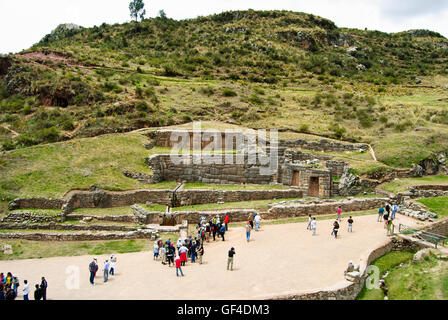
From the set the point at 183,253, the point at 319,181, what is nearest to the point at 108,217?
the point at 183,253

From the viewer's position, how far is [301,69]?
6569 cm

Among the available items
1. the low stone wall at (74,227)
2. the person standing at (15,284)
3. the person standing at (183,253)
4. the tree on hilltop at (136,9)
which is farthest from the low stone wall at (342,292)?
the tree on hilltop at (136,9)

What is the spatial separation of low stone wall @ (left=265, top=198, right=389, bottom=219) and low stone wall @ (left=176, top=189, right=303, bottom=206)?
288cm

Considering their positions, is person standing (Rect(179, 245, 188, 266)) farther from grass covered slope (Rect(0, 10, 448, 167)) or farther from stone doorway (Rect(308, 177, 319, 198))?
grass covered slope (Rect(0, 10, 448, 167))

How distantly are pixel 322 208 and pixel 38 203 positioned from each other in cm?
1661

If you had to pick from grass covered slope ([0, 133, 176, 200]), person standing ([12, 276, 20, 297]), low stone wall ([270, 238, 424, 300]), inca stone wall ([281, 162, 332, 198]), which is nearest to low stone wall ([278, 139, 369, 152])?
inca stone wall ([281, 162, 332, 198])

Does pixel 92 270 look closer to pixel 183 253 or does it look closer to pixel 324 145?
pixel 183 253

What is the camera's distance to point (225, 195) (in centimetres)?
2517

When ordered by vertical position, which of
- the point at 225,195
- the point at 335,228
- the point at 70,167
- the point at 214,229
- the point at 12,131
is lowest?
the point at 214,229

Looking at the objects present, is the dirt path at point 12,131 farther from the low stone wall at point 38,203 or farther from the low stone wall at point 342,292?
the low stone wall at point 342,292

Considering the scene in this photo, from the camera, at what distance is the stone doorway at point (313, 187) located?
2584 cm

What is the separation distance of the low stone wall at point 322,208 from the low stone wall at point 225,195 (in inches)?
113

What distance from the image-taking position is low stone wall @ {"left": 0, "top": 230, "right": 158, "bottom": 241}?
1856cm
